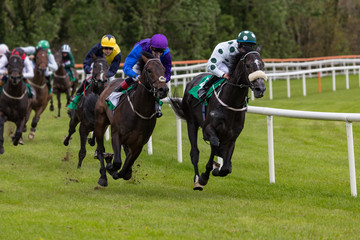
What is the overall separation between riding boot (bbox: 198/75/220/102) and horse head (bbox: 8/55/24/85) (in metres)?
4.17

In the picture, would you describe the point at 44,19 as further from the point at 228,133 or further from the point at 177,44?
the point at 228,133

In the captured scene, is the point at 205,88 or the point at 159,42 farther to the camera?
the point at 205,88

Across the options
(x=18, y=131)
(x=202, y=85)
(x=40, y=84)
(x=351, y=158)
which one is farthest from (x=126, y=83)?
(x=40, y=84)

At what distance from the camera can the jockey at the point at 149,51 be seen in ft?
25.7

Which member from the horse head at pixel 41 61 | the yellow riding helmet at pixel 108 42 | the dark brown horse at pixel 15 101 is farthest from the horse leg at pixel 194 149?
the horse head at pixel 41 61

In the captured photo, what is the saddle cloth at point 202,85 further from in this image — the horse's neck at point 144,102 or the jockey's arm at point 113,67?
the jockey's arm at point 113,67

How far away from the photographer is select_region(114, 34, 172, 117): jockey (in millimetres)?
7824

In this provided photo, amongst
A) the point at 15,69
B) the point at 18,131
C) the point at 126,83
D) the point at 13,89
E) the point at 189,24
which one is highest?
the point at 126,83

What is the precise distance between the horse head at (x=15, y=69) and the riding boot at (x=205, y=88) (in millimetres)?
4167

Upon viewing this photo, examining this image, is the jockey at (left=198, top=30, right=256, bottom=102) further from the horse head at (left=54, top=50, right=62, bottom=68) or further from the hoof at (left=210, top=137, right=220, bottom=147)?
the horse head at (left=54, top=50, right=62, bottom=68)

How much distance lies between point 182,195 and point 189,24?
2538 cm

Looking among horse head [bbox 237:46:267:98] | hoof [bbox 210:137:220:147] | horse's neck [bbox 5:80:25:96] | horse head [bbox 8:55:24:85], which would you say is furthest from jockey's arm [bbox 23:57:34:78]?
horse head [bbox 237:46:267:98]

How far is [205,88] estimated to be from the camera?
8.21 metres

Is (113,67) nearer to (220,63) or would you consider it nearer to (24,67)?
(220,63)
